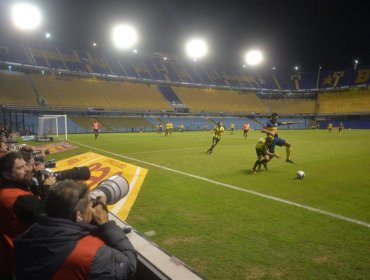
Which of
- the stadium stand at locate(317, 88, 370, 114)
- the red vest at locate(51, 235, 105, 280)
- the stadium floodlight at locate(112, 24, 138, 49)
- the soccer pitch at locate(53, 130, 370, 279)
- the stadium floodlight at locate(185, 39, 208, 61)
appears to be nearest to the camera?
the red vest at locate(51, 235, 105, 280)

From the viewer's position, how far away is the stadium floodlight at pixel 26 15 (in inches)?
1561

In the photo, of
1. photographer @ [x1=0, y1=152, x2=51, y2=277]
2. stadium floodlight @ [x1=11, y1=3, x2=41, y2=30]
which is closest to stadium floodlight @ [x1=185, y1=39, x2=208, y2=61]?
stadium floodlight @ [x1=11, y1=3, x2=41, y2=30]

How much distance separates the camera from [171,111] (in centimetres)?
6462

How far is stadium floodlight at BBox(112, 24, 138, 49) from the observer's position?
1900 inches

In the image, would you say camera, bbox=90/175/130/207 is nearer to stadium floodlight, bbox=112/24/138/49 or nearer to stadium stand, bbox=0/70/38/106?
stadium stand, bbox=0/70/38/106

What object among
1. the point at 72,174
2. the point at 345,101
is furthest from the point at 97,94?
the point at 345,101

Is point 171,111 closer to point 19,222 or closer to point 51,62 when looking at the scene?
point 51,62

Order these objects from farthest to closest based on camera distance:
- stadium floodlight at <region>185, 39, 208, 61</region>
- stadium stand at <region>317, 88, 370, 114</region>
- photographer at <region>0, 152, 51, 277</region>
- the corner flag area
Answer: stadium stand at <region>317, 88, 370, 114</region>, stadium floodlight at <region>185, 39, 208, 61</region>, the corner flag area, photographer at <region>0, 152, 51, 277</region>

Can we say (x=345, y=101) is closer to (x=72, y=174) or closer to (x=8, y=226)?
(x=72, y=174)

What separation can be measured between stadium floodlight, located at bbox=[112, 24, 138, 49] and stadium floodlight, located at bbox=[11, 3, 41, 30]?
11581 millimetres

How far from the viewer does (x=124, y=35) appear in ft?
162

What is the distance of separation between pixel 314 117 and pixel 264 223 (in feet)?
270

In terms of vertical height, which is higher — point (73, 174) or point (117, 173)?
point (73, 174)

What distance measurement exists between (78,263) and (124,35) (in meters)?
51.6
